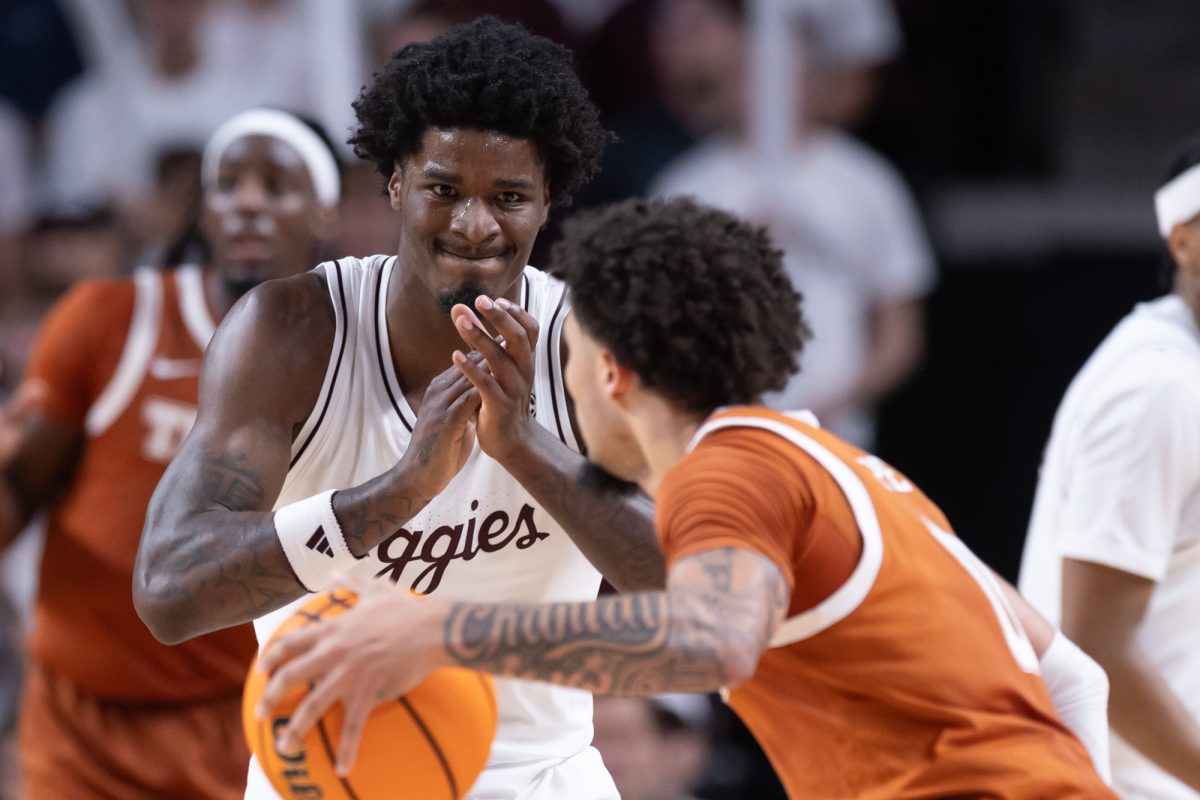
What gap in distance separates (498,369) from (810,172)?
4306 millimetres

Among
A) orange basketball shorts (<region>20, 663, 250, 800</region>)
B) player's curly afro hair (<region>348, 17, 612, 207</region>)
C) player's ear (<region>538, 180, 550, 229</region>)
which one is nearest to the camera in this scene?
player's curly afro hair (<region>348, 17, 612, 207</region>)

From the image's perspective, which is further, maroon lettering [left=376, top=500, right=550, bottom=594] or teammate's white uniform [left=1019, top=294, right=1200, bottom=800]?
teammate's white uniform [left=1019, top=294, right=1200, bottom=800]

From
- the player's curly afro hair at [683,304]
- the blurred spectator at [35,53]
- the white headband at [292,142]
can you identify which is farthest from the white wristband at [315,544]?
the blurred spectator at [35,53]

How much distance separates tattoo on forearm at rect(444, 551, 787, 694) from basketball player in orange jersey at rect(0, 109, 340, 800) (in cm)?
257

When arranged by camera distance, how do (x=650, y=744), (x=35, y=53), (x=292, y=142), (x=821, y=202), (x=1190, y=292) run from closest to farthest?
(x=1190, y=292)
(x=292, y=142)
(x=650, y=744)
(x=821, y=202)
(x=35, y=53)

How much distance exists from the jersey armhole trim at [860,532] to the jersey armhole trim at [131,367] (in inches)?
109

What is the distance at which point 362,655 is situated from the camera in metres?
2.60

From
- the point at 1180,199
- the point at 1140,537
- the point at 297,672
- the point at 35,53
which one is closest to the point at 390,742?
the point at 297,672

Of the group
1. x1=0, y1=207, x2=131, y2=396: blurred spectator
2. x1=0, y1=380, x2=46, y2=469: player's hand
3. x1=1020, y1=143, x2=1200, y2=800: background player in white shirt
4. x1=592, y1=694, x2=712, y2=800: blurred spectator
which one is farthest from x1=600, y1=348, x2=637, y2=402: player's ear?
x1=0, y1=207, x2=131, y2=396: blurred spectator

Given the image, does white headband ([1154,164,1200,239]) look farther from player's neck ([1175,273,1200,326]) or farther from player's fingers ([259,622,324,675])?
player's fingers ([259,622,324,675])

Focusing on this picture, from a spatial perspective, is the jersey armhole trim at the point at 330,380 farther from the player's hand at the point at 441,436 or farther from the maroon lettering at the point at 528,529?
the maroon lettering at the point at 528,529

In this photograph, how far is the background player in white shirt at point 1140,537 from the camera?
4.16 metres

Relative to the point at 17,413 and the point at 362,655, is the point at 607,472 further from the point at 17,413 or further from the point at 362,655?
the point at 17,413

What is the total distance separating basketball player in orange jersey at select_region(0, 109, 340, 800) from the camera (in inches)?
200
